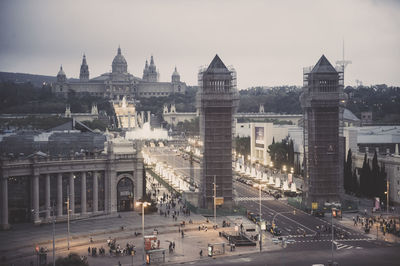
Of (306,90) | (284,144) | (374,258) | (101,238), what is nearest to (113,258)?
(101,238)

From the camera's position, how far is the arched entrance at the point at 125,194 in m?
75.2

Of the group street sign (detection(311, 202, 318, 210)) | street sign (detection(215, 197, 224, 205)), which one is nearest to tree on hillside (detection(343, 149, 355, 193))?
street sign (detection(311, 202, 318, 210))

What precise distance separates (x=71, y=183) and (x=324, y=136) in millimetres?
32875

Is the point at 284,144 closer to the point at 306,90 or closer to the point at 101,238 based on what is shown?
the point at 306,90

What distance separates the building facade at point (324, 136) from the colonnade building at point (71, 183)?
22429 mm

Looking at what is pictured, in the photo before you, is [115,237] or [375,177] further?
[375,177]

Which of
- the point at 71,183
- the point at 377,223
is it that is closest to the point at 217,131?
the point at 71,183

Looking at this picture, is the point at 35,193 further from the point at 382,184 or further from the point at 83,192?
the point at 382,184

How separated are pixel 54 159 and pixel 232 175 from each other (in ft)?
76.5

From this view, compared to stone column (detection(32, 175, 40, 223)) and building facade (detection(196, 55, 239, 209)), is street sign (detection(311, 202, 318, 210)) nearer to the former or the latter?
building facade (detection(196, 55, 239, 209))

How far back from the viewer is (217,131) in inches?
3098

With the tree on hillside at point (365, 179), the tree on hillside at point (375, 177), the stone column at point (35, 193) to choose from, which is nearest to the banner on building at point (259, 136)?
the tree on hillside at point (365, 179)

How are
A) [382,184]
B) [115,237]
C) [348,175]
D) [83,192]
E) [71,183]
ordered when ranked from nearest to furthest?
[115,237] → [71,183] → [83,192] → [382,184] → [348,175]

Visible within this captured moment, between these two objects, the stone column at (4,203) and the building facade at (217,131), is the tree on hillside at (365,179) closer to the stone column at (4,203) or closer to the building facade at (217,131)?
the building facade at (217,131)
